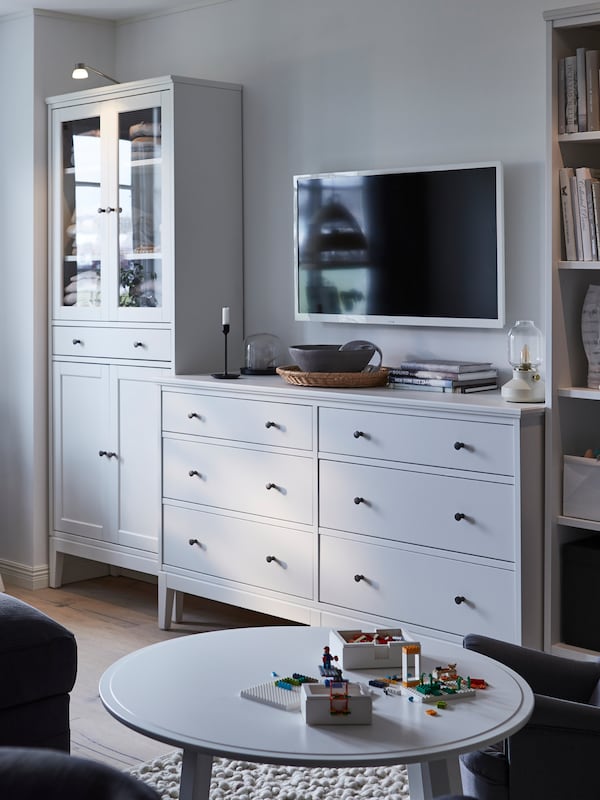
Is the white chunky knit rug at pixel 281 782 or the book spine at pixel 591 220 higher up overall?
the book spine at pixel 591 220

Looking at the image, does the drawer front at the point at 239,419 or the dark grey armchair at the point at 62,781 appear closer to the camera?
the dark grey armchair at the point at 62,781

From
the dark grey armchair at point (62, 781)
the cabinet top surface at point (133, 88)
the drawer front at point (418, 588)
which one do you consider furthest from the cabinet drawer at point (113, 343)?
the dark grey armchair at point (62, 781)

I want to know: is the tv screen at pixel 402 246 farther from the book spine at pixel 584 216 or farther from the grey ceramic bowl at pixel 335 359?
the book spine at pixel 584 216

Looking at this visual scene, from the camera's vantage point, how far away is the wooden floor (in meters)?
3.15

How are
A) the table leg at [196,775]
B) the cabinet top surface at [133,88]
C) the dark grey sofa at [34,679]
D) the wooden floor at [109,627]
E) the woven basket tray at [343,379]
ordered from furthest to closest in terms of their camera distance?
the cabinet top surface at [133,88] → the woven basket tray at [343,379] → the wooden floor at [109,627] → the dark grey sofa at [34,679] → the table leg at [196,775]

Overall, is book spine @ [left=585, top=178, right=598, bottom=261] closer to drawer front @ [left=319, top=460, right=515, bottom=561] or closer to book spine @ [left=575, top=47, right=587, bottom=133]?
book spine @ [left=575, top=47, right=587, bottom=133]

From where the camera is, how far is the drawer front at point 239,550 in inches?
149

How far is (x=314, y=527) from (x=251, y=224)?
1.46 meters

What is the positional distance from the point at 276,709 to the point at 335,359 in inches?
75.9

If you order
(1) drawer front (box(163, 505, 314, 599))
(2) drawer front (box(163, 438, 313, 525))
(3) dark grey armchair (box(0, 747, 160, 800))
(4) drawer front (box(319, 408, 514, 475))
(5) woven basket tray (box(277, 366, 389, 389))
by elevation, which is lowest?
(1) drawer front (box(163, 505, 314, 599))

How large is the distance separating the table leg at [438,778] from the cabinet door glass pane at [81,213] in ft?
9.89

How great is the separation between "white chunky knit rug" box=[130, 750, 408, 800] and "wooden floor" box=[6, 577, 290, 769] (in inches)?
5.3

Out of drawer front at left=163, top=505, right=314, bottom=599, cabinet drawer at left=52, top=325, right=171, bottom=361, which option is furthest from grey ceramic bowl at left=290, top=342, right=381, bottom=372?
cabinet drawer at left=52, top=325, right=171, bottom=361

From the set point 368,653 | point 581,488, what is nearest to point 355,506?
point 581,488
